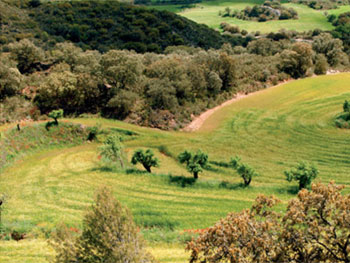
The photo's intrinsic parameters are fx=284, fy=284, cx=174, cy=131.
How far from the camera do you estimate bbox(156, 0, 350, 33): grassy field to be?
14381cm

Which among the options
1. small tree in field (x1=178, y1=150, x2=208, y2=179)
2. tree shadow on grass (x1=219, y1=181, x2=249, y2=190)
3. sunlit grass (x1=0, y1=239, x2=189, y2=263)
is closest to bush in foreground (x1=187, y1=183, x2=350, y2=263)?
sunlit grass (x1=0, y1=239, x2=189, y2=263)

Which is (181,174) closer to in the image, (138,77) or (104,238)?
(104,238)

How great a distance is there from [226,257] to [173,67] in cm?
5295

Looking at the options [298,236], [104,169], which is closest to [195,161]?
[104,169]

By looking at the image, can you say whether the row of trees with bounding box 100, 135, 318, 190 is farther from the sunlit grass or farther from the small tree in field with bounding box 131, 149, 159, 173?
the sunlit grass

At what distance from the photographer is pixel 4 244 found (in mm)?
22812

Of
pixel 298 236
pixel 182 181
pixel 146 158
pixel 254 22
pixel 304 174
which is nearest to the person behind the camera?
pixel 298 236

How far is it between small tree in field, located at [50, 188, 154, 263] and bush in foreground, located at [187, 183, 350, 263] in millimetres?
3006

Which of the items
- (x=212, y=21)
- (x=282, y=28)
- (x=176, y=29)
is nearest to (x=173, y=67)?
(x=176, y=29)

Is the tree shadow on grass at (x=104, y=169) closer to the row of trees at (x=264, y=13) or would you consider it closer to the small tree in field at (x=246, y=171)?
the small tree in field at (x=246, y=171)

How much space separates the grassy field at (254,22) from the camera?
472 feet

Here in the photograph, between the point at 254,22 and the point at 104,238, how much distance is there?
166550 mm

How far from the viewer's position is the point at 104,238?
12.7 meters

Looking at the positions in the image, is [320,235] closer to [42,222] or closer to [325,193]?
[325,193]
